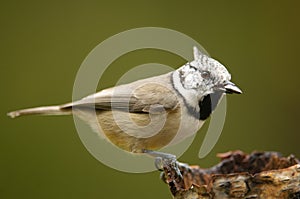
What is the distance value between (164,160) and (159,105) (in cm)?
21

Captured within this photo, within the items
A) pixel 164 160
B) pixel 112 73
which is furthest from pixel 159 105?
pixel 112 73

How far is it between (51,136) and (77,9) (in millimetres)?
829

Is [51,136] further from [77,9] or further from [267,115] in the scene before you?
[267,115]

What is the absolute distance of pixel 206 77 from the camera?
1.69m

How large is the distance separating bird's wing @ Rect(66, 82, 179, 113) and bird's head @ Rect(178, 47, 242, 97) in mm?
82

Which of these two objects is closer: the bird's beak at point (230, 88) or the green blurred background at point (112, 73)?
the bird's beak at point (230, 88)

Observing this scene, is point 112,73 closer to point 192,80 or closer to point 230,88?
point 192,80

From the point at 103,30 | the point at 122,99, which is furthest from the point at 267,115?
the point at 122,99

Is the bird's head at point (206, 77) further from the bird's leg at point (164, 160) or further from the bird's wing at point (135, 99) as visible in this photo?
the bird's leg at point (164, 160)

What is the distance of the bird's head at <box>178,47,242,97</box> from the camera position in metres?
1.65

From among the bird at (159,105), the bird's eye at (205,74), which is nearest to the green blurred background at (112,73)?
the bird at (159,105)

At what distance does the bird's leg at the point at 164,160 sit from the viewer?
1569 mm

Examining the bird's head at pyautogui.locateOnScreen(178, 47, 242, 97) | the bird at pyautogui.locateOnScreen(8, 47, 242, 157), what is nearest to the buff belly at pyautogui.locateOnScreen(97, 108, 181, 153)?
the bird at pyautogui.locateOnScreen(8, 47, 242, 157)

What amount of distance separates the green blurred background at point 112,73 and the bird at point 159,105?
1009 mm
